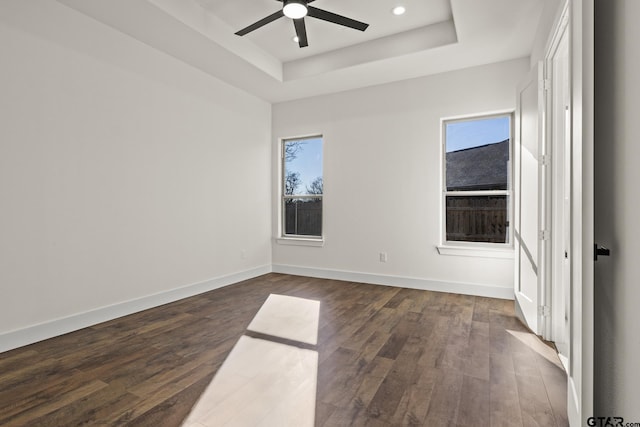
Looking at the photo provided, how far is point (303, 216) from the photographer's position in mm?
5422

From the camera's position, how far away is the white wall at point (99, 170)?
2.59 metres

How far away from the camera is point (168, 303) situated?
148 inches

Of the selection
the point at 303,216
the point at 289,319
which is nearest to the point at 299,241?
the point at 303,216

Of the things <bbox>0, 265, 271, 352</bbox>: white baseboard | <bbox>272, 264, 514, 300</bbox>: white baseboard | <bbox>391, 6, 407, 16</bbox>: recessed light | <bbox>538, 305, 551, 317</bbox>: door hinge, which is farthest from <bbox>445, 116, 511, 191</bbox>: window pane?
<bbox>0, 265, 271, 352</bbox>: white baseboard

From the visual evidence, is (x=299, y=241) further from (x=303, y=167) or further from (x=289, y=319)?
(x=289, y=319)

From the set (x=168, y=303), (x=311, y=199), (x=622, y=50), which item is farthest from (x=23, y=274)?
(x=622, y=50)

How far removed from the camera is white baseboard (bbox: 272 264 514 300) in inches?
156

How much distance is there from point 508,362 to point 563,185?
4.61 feet

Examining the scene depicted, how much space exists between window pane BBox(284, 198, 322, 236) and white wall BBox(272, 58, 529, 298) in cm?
27

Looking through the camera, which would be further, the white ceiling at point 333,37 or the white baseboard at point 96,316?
the white ceiling at point 333,37

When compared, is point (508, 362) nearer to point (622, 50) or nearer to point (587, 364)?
point (587, 364)

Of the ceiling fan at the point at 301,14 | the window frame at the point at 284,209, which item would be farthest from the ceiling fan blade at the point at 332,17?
the window frame at the point at 284,209

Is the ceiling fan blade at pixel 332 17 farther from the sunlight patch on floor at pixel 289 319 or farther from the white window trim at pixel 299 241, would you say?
the white window trim at pixel 299 241

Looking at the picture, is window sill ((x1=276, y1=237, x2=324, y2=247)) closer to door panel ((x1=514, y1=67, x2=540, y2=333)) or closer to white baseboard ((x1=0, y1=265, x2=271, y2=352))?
white baseboard ((x1=0, y1=265, x2=271, y2=352))
